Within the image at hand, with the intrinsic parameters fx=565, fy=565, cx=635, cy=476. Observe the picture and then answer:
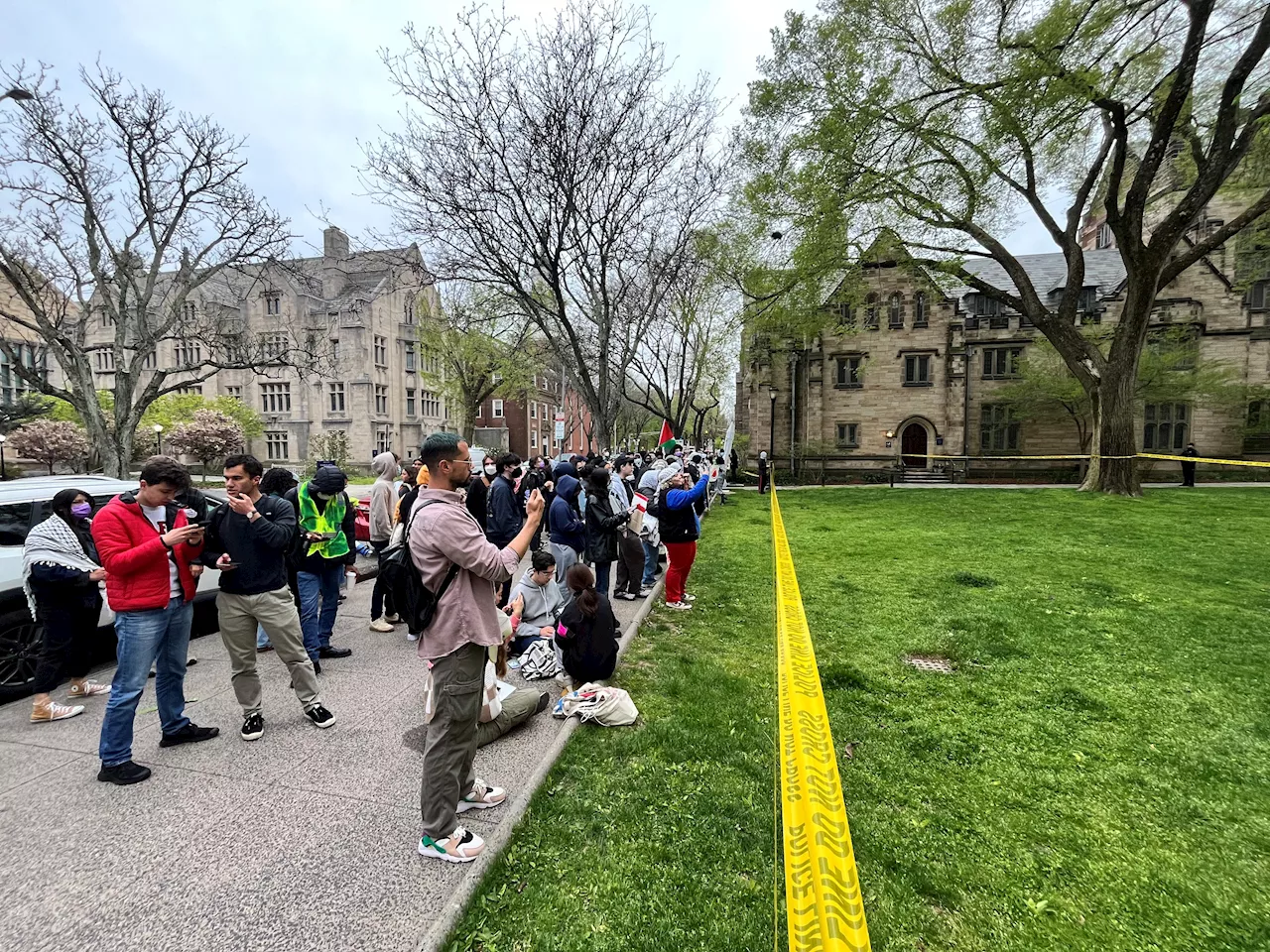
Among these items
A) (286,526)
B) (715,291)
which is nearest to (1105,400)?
(715,291)

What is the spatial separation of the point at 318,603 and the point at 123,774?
8.40 feet

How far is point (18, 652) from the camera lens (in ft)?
16.4

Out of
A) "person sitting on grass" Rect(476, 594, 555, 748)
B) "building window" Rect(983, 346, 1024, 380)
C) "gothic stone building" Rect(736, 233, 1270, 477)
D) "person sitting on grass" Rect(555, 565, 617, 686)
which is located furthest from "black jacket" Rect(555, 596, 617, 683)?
"building window" Rect(983, 346, 1024, 380)

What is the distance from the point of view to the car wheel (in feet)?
16.2

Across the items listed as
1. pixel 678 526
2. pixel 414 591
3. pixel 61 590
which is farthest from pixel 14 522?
pixel 678 526

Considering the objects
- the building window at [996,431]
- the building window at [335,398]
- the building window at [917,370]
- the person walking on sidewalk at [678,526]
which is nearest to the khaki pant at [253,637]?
the person walking on sidewalk at [678,526]

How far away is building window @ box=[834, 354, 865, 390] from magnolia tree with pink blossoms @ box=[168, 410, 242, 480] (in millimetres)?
33506

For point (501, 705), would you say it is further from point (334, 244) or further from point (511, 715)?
point (334, 244)

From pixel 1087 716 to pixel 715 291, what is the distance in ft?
84.6

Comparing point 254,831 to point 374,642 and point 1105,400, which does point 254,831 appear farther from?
point 1105,400

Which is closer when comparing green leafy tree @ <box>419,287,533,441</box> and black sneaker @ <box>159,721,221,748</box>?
black sneaker @ <box>159,721,221,748</box>

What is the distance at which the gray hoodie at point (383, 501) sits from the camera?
7.84m

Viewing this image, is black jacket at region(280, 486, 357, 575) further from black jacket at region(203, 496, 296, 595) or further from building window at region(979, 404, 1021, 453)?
building window at region(979, 404, 1021, 453)

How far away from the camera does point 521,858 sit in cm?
306
